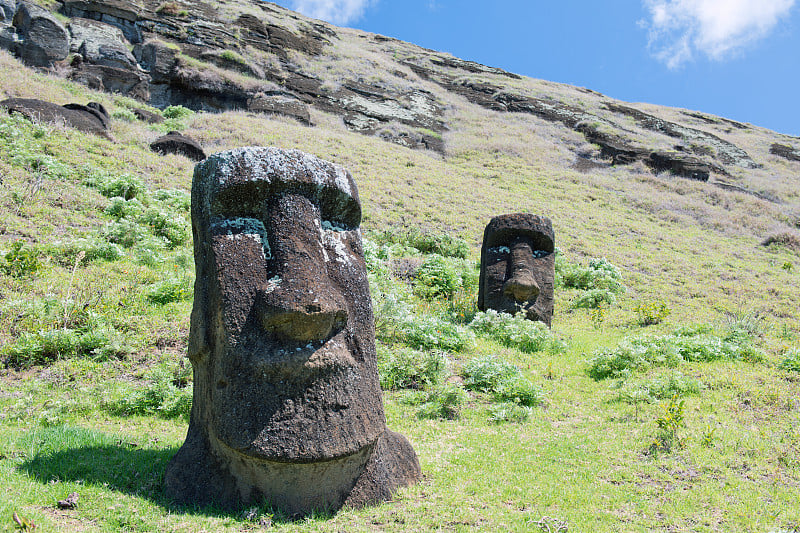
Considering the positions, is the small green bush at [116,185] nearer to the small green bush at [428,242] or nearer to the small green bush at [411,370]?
the small green bush at [428,242]

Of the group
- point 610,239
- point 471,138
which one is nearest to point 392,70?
point 471,138

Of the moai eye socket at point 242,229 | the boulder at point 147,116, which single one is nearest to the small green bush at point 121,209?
the moai eye socket at point 242,229

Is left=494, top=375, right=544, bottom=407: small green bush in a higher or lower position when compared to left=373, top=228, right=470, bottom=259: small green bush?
lower

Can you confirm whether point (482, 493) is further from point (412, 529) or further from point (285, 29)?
point (285, 29)

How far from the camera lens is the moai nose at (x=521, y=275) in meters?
10.4

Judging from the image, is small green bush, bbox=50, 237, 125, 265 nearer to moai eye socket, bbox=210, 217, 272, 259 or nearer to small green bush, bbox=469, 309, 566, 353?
small green bush, bbox=469, 309, 566, 353

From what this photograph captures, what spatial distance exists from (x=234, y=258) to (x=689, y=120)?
61.9 meters

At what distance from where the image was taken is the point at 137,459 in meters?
4.29

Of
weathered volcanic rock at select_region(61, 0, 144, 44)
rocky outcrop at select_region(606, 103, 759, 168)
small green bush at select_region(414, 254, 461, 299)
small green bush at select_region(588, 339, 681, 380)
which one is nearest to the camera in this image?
small green bush at select_region(588, 339, 681, 380)

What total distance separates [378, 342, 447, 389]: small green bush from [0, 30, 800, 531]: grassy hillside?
0.03m

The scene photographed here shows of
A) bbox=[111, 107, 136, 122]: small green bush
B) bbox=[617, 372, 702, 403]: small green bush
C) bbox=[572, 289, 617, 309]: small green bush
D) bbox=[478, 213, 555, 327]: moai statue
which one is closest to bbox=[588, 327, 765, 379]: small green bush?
bbox=[617, 372, 702, 403]: small green bush

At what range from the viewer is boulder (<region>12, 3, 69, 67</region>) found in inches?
977

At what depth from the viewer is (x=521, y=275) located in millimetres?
10617

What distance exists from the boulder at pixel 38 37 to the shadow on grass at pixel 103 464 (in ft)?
84.9
